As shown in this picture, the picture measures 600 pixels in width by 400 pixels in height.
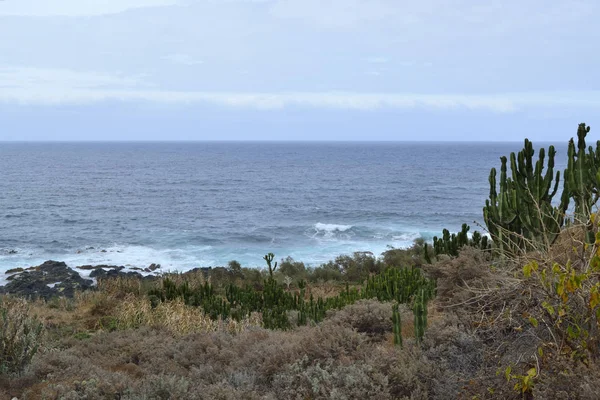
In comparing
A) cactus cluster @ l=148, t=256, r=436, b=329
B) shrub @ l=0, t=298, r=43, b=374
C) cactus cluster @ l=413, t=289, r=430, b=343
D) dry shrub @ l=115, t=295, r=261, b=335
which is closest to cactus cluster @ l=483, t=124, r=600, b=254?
cactus cluster @ l=148, t=256, r=436, b=329

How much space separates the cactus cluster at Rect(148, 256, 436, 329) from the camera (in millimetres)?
10875

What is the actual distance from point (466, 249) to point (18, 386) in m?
7.35

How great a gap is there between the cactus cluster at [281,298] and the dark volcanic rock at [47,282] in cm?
829

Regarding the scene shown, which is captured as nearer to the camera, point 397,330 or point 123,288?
point 397,330

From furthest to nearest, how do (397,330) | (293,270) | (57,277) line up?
(57,277) → (293,270) → (397,330)

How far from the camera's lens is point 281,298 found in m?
13.2

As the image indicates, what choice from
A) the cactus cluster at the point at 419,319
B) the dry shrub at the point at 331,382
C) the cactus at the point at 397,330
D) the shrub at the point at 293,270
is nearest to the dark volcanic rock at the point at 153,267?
the shrub at the point at 293,270

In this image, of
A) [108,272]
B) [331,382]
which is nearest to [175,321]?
[331,382]

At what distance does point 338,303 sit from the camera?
11.5 meters

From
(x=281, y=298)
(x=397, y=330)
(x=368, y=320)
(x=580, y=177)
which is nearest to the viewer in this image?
(x=397, y=330)

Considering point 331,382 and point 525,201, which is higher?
point 525,201

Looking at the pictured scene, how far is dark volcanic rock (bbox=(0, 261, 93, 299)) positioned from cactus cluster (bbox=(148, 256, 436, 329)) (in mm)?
8289

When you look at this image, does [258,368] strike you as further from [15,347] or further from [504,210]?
[504,210]

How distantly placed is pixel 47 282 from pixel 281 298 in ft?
45.4
